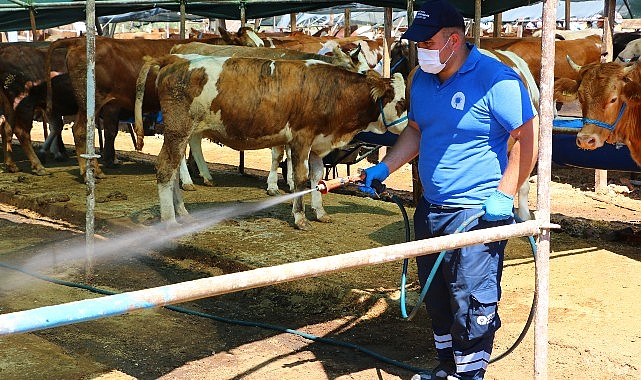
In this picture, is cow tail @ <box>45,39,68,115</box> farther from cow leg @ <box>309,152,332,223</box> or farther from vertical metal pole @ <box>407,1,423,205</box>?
vertical metal pole @ <box>407,1,423,205</box>

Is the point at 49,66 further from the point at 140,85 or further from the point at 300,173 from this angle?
the point at 300,173

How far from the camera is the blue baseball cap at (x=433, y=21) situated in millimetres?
4539

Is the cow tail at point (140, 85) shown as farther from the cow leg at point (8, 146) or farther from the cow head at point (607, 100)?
the cow leg at point (8, 146)

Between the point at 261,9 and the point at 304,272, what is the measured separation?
12.8m

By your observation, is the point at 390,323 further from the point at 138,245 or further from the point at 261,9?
the point at 261,9

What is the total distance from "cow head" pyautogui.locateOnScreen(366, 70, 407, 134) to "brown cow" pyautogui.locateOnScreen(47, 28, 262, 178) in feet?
13.6

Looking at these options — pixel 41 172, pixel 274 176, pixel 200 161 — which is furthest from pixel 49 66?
pixel 274 176

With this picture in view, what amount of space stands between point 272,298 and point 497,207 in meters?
3.68

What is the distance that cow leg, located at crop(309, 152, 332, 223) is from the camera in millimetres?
10227

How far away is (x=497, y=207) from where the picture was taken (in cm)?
436

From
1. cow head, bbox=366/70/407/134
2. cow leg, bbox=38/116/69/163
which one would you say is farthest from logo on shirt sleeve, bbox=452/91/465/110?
cow leg, bbox=38/116/69/163

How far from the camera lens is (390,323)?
22.3ft

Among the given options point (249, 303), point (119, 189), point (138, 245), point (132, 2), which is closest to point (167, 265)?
point (138, 245)

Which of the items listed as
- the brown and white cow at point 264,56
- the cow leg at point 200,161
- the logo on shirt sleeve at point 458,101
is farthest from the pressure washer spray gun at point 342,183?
the cow leg at point 200,161
